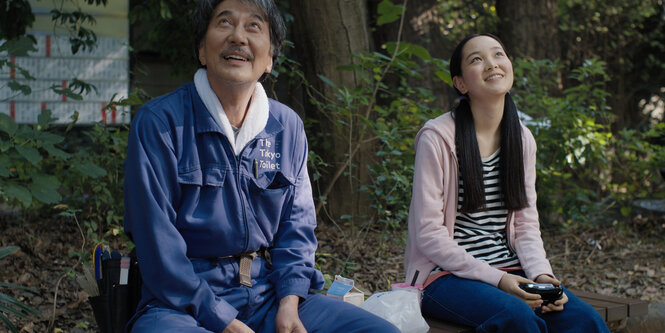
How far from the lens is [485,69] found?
3.16 meters

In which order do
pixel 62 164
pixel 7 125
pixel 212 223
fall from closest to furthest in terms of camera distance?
1. pixel 212 223
2. pixel 7 125
3. pixel 62 164

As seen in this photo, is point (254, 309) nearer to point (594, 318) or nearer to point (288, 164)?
point (288, 164)

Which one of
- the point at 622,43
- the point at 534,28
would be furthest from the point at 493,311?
the point at 622,43

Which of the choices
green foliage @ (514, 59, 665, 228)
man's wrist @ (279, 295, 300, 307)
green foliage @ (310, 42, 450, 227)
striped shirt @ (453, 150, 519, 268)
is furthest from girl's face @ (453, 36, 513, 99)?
Result: green foliage @ (514, 59, 665, 228)

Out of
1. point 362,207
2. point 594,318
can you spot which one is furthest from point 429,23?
point 594,318

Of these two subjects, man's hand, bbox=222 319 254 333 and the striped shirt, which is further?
the striped shirt

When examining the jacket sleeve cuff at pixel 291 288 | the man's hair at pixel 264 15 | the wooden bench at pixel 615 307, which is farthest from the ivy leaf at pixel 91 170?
the wooden bench at pixel 615 307

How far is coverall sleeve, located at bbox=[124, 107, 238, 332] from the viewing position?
90.4 inches

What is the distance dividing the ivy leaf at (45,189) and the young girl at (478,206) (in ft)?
6.74

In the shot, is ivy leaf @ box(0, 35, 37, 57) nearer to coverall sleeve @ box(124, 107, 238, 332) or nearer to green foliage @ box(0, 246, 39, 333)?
green foliage @ box(0, 246, 39, 333)

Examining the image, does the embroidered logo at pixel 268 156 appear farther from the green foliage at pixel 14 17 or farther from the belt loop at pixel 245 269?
the green foliage at pixel 14 17

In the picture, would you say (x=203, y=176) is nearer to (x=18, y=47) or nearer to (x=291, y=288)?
(x=291, y=288)

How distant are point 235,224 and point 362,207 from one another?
12.4 ft

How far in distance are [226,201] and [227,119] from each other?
32cm
